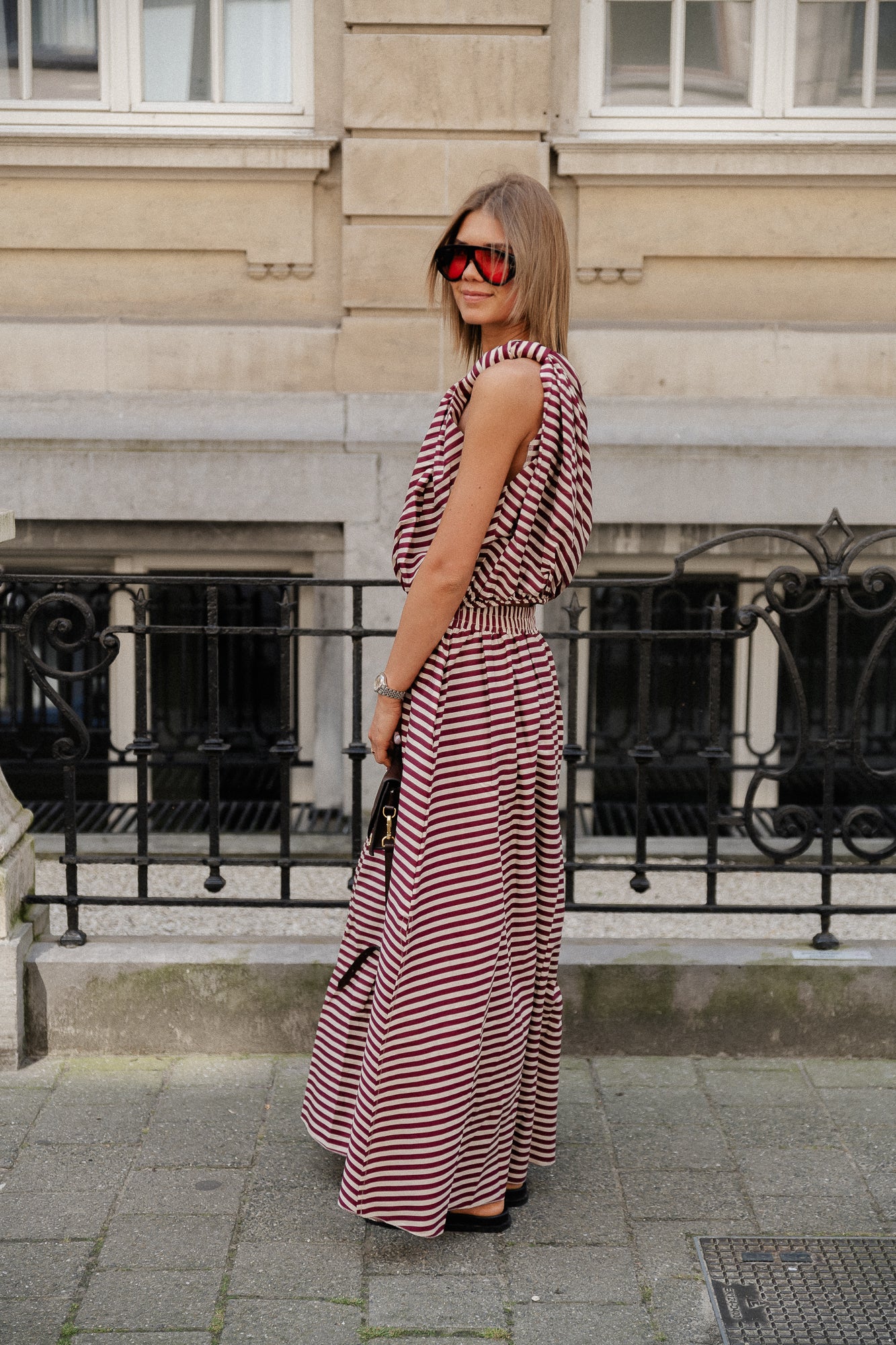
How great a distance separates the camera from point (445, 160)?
669 centimetres

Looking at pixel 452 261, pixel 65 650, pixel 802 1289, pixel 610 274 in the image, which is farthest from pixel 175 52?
pixel 802 1289

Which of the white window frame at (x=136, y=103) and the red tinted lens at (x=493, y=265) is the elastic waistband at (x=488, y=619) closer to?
the red tinted lens at (x=493, y=265)

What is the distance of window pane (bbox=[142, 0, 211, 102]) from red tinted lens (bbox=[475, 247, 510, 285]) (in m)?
4.61

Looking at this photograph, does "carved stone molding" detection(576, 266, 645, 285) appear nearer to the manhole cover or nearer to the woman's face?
the woman's face

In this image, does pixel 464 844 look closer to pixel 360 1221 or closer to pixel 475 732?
pixel 475 732

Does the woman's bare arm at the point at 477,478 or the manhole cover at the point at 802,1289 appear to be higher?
the woman's bare arm at the point at 477,478

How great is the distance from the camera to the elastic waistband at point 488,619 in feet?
10.4

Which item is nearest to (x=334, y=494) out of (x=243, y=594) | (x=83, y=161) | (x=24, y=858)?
(x=243, y=594)

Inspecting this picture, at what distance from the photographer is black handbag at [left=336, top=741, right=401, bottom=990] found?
127 inches

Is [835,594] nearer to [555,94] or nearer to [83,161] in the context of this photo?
[555,94]

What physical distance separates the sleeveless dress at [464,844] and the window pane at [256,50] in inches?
181

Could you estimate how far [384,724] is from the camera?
3225mm

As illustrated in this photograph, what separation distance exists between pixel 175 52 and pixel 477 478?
506 cm

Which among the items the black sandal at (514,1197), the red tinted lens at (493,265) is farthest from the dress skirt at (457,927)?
the red tinted lens at (493,265)
